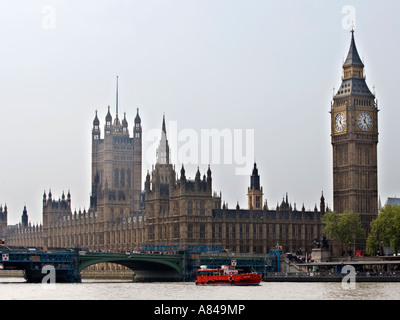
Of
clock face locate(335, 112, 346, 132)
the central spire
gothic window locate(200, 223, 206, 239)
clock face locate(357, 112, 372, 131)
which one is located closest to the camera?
gothic window locate(200, 223, 206, 239)

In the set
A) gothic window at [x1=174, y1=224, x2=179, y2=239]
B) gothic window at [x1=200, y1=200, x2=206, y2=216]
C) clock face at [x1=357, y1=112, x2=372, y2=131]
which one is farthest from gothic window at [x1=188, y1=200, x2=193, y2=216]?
clock face at [x1=357, y1=112, x2=372, y2=131]

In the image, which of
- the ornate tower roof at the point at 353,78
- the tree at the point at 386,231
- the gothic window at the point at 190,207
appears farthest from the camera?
the ornate tower roof at the point at 353,78

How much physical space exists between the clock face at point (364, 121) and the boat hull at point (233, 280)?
5932cm

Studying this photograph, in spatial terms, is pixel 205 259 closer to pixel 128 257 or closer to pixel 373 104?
pixel 128 257

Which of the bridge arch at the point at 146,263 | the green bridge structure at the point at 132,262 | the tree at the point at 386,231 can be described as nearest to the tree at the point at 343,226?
the tree at the point at 386,231

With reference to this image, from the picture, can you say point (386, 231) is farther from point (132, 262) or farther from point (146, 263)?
point (132, 262)

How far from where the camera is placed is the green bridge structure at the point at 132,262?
13975 centimetres

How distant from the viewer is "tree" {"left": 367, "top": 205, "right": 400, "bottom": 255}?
5925 inches

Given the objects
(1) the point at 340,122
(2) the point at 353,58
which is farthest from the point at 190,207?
(2) the point at 353,58

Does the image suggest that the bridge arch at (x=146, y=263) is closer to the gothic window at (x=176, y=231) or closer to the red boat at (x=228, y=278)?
the red boat at (x=228, y=278)

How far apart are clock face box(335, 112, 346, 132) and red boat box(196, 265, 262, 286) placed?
52.2 metres

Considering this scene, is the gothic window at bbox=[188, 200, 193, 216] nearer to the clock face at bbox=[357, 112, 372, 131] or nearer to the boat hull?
the clock face at bbox=[357, 112, 372, 131]
